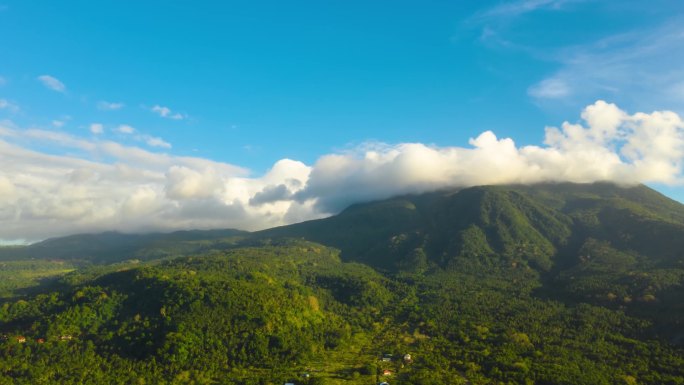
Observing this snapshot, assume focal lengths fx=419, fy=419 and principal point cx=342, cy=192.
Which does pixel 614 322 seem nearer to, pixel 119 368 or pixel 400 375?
pixel 400 375

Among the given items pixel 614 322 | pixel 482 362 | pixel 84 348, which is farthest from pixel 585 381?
pixel 84 348

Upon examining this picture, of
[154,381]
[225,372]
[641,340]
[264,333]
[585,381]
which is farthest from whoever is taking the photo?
[264,333]

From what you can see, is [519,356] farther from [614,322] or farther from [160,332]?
[160,332]

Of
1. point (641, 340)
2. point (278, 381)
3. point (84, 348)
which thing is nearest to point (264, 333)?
point (278, 381)

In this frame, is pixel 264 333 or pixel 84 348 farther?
Result: pixel 264 333

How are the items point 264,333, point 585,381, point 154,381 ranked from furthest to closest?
point 264,333
point 154,381
point 585,381

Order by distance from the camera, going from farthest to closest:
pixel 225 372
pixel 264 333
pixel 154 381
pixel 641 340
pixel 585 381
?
1. pixel 264 333
2. pixel 641 340
3. pixel 225 372
4. pixel 154 381
5. pixel 585 381

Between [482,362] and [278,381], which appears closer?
[278,381]

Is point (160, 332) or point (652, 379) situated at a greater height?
point (160, 332)

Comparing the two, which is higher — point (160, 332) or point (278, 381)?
point (160, 332)
